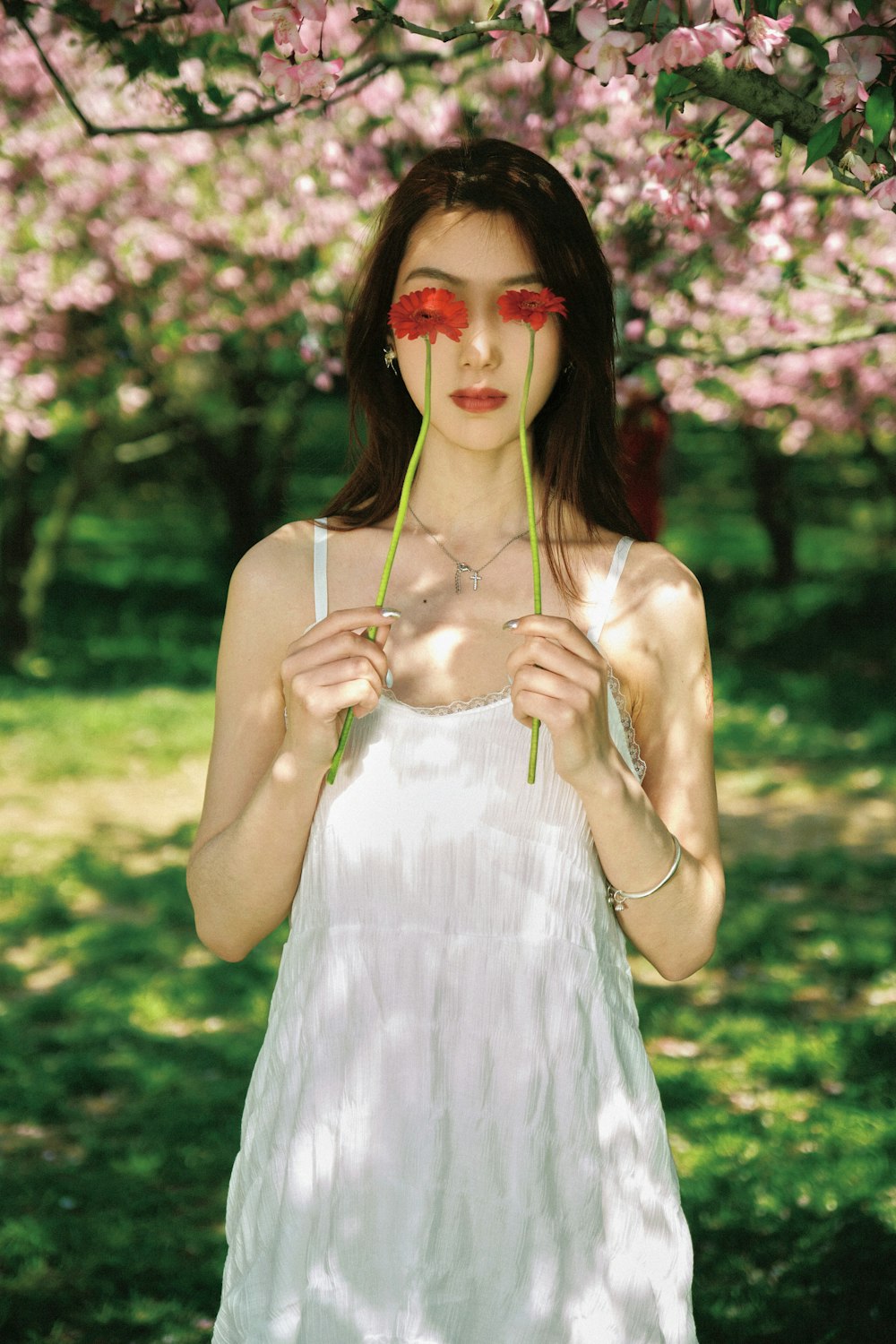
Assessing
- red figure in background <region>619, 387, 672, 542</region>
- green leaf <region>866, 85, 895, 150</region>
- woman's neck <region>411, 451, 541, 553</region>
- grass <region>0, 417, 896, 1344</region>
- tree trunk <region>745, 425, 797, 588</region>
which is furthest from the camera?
tree trunk <region>745, 425, 797, 588</region>

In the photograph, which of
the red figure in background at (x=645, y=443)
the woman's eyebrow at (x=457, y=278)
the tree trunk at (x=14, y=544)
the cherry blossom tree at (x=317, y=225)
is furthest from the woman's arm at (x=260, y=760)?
the tree trunk at (x=14, y=544)

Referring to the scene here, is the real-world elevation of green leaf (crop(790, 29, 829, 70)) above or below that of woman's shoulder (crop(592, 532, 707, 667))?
above

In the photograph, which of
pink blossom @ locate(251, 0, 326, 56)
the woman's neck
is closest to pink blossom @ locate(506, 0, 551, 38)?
pink blossom @ locate(251, 0, 326, 56)

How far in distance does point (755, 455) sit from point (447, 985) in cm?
1333

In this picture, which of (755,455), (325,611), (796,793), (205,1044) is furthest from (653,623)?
(755,455)

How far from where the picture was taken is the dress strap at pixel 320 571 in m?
1.97

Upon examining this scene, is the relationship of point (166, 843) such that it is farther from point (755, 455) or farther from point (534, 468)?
point (755, 455)

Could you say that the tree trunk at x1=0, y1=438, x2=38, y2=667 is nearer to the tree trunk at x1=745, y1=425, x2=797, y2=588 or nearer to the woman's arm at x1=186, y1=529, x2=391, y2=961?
the tree trunk at x1=745, y1=425, x2=797, y2=588

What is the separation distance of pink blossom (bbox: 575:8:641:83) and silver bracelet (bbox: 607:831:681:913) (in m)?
0.98

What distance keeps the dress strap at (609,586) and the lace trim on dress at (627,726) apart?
2.4 inches

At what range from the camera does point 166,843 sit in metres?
7.90

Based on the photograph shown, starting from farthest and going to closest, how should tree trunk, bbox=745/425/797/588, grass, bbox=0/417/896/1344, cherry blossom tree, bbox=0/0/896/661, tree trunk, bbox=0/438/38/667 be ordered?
tree trunk, bbox=745/425/797/588 → tree trunk, bbox=0/438/38/667 → grass, bbox=0/417/896/1344 → cherry blossom tree, bbox=0/0/896/661

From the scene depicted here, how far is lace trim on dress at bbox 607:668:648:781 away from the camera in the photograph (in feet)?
6.29

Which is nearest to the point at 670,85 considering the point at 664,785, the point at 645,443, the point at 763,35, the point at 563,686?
the point at 763,35
